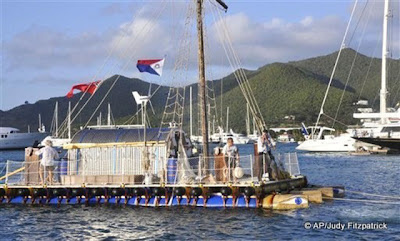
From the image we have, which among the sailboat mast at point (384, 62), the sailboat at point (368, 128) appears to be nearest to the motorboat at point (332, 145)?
the sailboat at point (368, 128)

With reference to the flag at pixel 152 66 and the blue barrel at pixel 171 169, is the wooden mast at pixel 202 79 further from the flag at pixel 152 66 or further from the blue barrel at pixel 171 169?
the flag at pixel 152 66

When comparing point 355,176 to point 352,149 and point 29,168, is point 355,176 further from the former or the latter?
point 352,149

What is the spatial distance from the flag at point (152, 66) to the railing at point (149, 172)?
4773 millimetres

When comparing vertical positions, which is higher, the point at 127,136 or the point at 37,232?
the point at 127,136

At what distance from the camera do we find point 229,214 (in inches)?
1198

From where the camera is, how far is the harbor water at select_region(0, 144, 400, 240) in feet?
87.4

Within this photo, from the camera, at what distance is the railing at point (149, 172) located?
107ft

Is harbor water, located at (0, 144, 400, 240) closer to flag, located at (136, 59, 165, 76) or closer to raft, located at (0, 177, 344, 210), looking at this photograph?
raft, located at (0, 177, 344, 210)

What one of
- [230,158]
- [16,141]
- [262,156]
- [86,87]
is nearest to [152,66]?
[86,87]

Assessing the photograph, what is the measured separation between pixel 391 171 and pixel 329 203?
94.7ft

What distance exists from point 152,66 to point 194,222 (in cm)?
976

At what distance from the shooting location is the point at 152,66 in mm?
34781

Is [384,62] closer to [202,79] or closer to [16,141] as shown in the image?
[202,79]

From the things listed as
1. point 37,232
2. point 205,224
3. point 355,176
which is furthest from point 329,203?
point 355,176
